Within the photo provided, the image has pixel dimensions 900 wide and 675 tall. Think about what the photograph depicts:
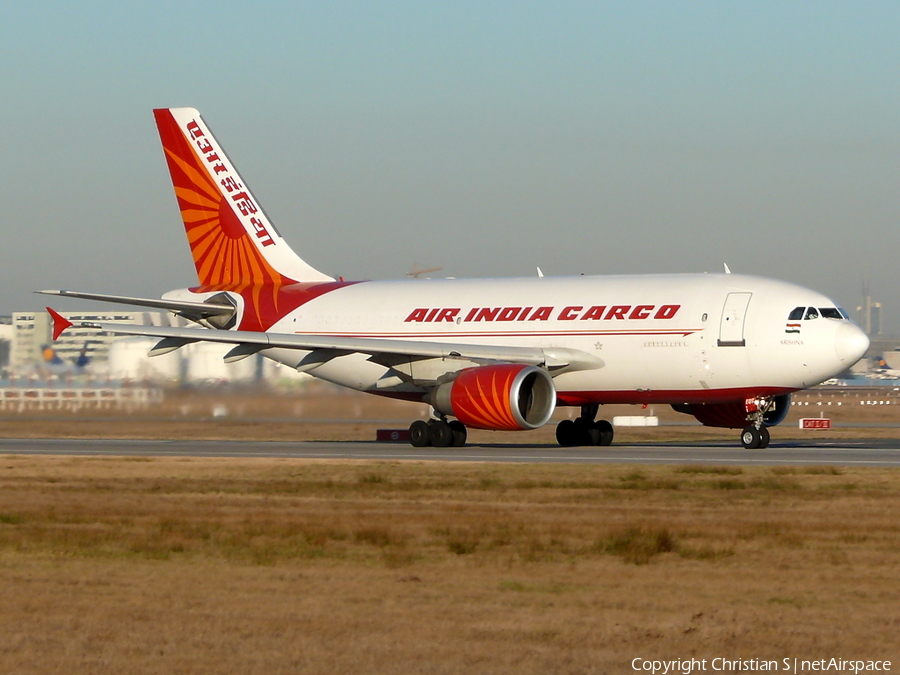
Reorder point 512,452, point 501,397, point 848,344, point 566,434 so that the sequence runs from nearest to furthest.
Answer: point 848,344
point 501,397
point 512,452
point 566,434

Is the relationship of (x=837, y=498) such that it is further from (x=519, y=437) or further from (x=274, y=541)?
(x=519, y=437)

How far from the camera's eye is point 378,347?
30500mm

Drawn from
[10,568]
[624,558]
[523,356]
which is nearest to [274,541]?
[10,568]

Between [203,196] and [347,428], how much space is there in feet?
36.1

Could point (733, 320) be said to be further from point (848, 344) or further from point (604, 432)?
point (604, 432)

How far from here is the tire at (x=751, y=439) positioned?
94.1 ft

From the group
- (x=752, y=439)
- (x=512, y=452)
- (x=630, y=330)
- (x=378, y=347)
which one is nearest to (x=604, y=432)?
(x=630, y=330)

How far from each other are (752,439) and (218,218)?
16282 millimetres

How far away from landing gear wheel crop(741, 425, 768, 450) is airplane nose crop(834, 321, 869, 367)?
240cm

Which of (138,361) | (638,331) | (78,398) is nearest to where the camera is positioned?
(638,331)

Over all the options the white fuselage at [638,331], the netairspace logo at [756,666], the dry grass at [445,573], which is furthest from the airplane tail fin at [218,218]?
the netairspace logo at [756,666]

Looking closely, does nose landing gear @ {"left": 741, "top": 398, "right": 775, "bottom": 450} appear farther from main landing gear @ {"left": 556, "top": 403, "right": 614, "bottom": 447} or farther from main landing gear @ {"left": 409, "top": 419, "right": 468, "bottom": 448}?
main landing gear @ {"left": 409, "top": 419, "right": 468, "bottom": 448}

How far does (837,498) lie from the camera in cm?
1772

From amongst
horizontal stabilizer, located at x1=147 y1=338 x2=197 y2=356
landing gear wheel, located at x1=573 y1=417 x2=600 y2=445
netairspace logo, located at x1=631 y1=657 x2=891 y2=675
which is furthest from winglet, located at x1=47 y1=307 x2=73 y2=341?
netairspace logo, located at x1=631 y1=657 x2=891 y2=675
